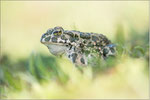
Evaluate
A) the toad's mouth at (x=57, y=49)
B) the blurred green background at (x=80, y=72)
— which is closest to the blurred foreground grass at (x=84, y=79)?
the blurred green background at (x=80, y=72)

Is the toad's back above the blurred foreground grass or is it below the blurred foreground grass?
above

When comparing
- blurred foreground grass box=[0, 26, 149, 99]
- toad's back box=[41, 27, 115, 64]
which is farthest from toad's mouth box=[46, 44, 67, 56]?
blurred foreground grass box=[0, 26, 149, 99]

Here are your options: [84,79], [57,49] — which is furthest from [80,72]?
[57,49]

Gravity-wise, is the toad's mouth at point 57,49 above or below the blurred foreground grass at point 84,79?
above

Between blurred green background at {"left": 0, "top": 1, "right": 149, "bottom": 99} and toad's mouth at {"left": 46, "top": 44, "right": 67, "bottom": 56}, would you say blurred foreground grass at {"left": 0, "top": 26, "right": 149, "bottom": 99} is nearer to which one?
blurred green background at {"left": 0, "top": 1, "right": 149, "bottom": 99}

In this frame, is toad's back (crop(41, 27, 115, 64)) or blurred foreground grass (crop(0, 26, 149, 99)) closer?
blurred foreground grass (crop(0, 26, 149, 99))

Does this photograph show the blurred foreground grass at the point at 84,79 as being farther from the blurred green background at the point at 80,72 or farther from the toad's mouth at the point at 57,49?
the toad's mouth at the point at 57,49

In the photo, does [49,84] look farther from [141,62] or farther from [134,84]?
[134,84]

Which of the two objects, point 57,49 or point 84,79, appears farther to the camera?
point 84,79

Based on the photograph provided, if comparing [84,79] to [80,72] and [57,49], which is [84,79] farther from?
[57,49]
